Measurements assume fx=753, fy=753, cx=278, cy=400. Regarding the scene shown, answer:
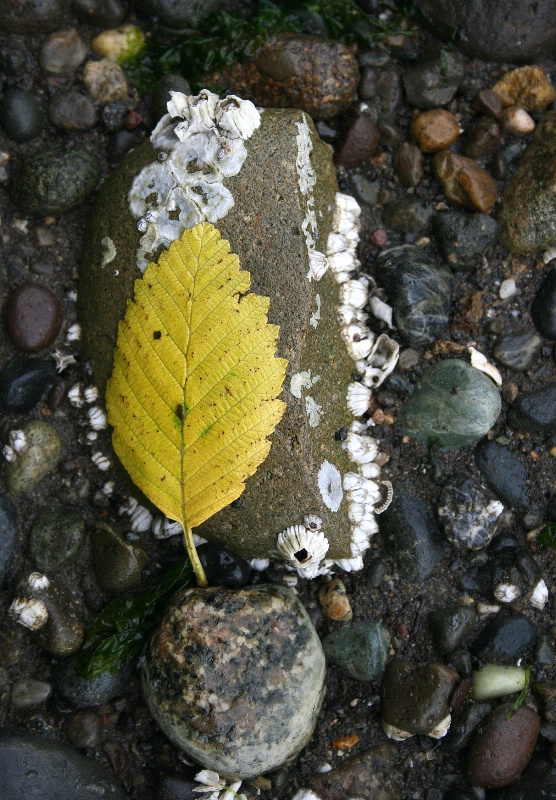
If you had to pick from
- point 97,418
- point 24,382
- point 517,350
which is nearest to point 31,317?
point 24,382

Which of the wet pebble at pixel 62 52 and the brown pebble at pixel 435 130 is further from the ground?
the wet pebble at pixel 62 52

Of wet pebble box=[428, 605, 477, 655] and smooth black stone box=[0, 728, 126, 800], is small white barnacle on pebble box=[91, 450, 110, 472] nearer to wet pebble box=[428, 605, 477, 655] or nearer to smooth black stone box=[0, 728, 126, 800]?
smooth black stone box=[0, 728, 126, 800]

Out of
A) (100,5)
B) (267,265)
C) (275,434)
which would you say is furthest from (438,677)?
(100,5)

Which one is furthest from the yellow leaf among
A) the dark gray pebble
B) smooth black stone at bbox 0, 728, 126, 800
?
smooth black stone at bbox 0, 728, 126, 800

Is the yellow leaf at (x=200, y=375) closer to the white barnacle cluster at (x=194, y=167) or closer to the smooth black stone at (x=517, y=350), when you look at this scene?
the white barnacle cluster at (x=194, y=167)

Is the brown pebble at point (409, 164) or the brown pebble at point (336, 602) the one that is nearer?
the brown pebble at point (336, 602)

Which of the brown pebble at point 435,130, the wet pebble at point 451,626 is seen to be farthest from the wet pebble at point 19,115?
the wet pebble at point 451,626
